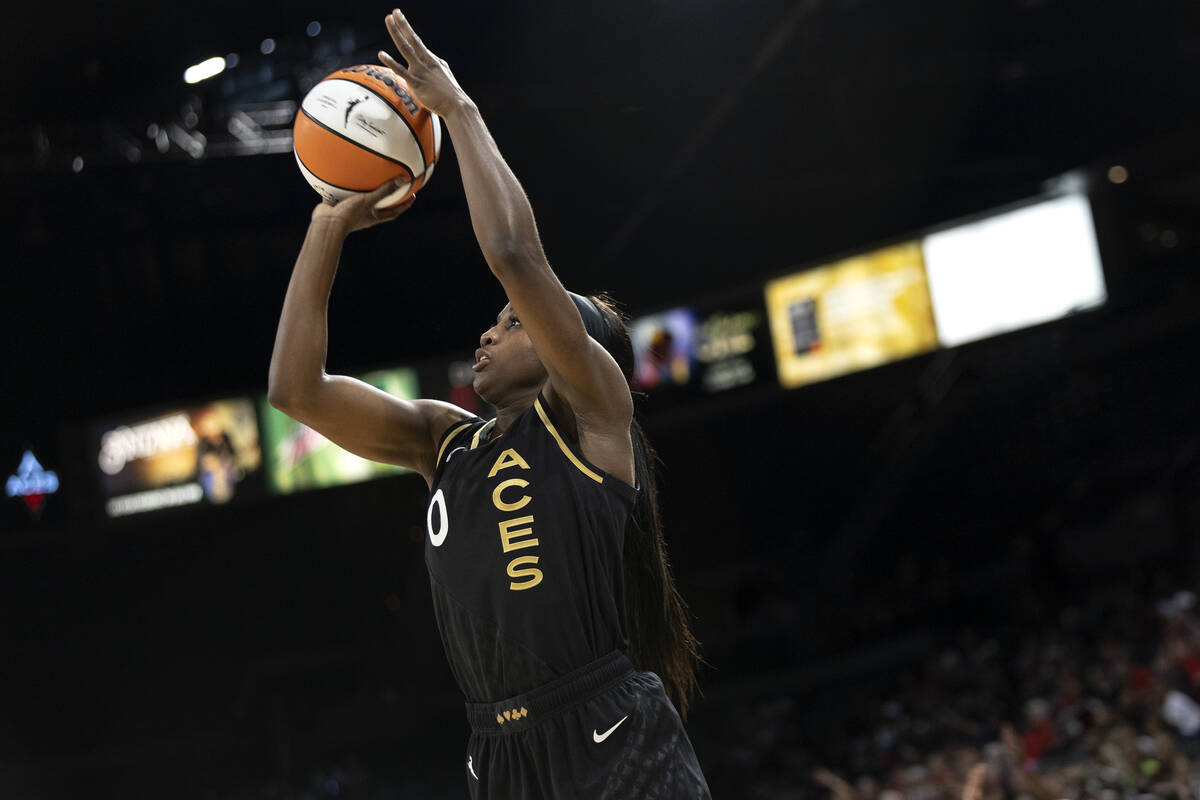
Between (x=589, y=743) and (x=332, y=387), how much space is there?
32.4 inches

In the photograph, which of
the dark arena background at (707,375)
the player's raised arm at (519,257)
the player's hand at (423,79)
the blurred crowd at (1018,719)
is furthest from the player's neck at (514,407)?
the dark arena background at (707,375)

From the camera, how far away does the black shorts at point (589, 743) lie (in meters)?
2.10

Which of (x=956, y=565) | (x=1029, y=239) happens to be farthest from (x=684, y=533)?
(x=1029, y=239)

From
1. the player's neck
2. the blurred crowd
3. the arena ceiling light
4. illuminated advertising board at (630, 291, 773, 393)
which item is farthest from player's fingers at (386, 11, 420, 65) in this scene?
illuminated advertising board at (630, 291, 773, 393)

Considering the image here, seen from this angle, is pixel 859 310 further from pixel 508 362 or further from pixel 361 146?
pixel 508 362

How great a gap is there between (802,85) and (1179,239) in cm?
662

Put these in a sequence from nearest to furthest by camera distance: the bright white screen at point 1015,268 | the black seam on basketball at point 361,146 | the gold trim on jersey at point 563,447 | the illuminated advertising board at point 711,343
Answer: the gold trim on jersey at point 563,447
the black seam on basketball at point 361,146
the bright white screen at point 1015,268
the illuminated advertising board at point 711,343

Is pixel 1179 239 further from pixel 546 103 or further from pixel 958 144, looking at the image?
pixel 546 103

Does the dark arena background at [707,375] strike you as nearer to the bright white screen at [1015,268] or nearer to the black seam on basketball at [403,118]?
the bright white screen at [1015,268]

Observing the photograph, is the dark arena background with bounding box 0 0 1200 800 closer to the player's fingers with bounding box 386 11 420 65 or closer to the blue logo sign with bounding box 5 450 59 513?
the blue logo sign with bounding box 5 450 59 513

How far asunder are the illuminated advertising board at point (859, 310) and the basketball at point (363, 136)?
10.2 meters

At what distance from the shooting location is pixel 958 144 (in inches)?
517

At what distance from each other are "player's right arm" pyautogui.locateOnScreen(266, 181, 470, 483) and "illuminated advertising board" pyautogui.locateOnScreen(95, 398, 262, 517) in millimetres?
9429

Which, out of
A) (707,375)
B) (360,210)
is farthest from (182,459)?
(360,210)
